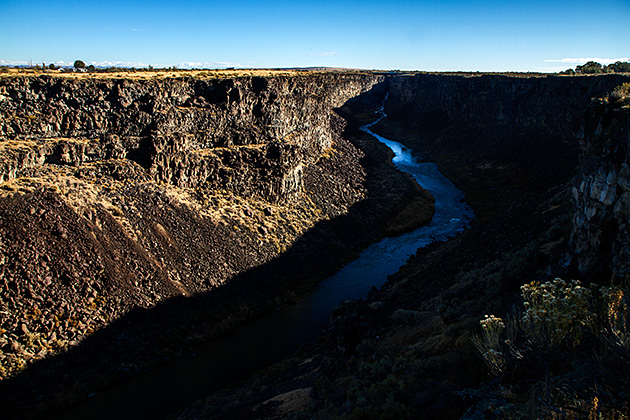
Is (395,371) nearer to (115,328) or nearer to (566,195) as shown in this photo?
(115,328)

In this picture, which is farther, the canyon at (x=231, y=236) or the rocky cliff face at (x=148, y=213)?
the rocky cliff face at (x=148, y=213)

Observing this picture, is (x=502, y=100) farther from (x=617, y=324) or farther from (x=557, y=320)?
(x=617, y=324)

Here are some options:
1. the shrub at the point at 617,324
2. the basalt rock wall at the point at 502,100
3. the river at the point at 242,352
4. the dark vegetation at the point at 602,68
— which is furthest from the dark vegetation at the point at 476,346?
the dark vegetation at the point at 602,68

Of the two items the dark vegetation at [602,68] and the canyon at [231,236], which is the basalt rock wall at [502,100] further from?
the dark vegetation at [602,68]

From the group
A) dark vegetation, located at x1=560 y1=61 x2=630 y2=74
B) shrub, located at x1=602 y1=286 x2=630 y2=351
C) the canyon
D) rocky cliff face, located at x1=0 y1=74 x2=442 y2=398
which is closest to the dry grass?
rocky cliff face, located at x1=0 y1=74 x2=442 y2=398

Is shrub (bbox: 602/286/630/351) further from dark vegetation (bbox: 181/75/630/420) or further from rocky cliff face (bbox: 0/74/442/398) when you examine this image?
rocky cliff face (bbox: 0/74/442/398)

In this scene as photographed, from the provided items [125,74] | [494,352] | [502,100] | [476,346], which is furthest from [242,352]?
[502,100]

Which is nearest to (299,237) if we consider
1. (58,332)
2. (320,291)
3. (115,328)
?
(320,291)
